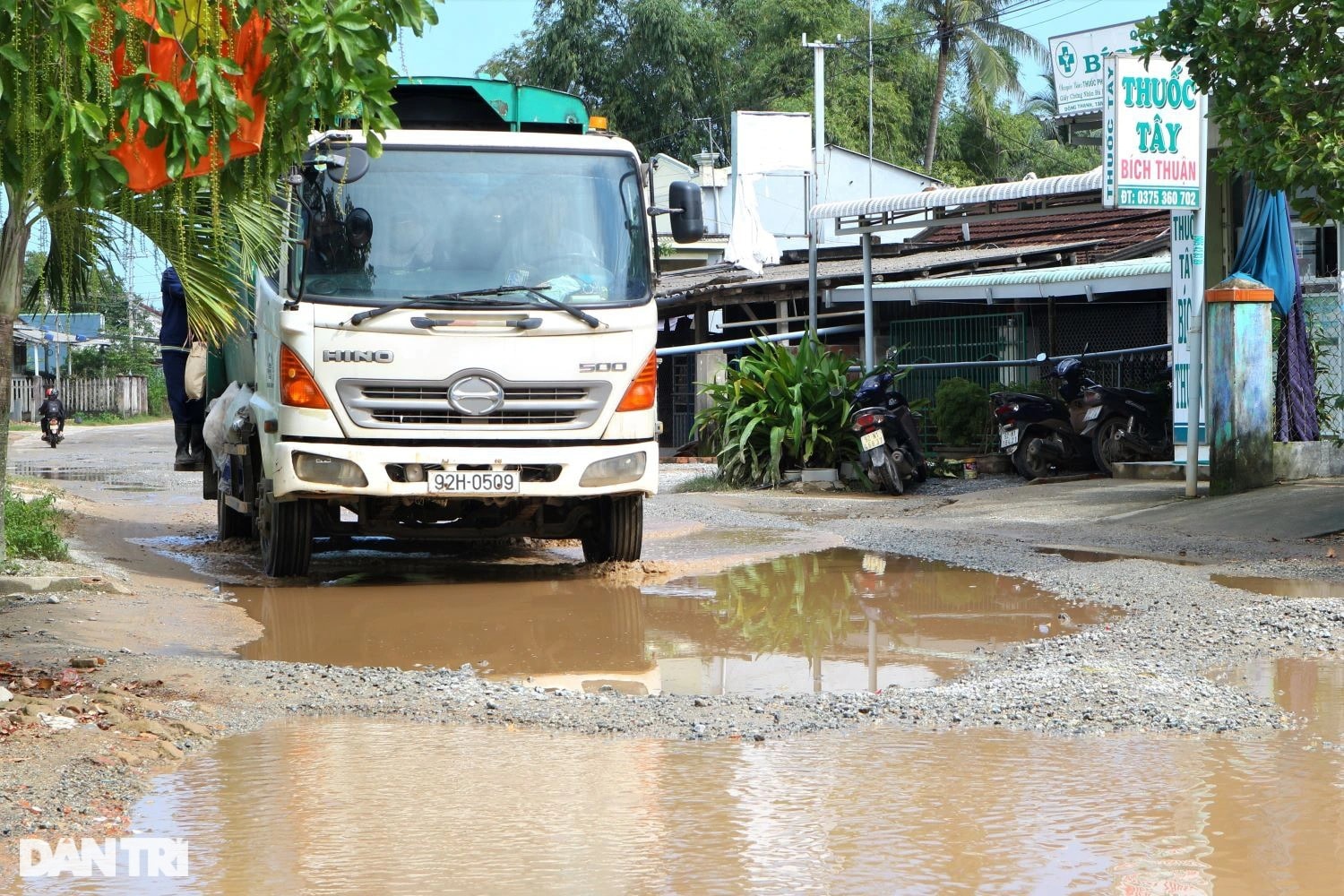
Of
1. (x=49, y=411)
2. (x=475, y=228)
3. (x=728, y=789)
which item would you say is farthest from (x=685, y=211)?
(x=49, y=411)

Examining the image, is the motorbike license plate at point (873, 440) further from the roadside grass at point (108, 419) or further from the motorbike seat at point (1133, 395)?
the roadside grass at point (108, 419)

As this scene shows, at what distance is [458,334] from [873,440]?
296 inches

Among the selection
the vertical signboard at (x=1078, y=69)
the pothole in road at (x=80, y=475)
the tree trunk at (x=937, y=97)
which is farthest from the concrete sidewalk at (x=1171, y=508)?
the tree trunk at (x=937, y=97)

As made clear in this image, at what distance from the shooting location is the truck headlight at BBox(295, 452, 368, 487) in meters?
8.21

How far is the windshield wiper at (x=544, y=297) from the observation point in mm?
8328

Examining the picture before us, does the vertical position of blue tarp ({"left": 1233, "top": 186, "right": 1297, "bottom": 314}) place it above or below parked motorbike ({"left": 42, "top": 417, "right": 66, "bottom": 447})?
above

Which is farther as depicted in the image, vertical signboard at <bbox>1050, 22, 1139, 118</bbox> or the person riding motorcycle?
vertical signboard at <bbox>1050, 22, 1139, 118</bbox>

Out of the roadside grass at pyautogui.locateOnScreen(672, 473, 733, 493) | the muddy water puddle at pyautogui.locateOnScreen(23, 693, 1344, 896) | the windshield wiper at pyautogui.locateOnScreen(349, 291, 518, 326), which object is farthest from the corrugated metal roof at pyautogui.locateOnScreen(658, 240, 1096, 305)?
the muddy water puddle at pyautogui.locateOnScreen(23, 693, 1344, 896)

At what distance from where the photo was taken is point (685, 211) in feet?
29.7

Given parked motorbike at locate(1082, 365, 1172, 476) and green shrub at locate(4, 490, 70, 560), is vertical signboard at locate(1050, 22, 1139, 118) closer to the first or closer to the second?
parked motorbike at locate(1082, 365, 1172, 476)

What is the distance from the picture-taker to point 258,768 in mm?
4539

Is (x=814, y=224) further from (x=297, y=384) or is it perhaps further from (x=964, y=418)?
(x=297, y=384)

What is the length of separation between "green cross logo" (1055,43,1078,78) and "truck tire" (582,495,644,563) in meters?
25.2

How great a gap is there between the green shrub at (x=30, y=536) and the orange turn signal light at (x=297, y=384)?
1991 mm
